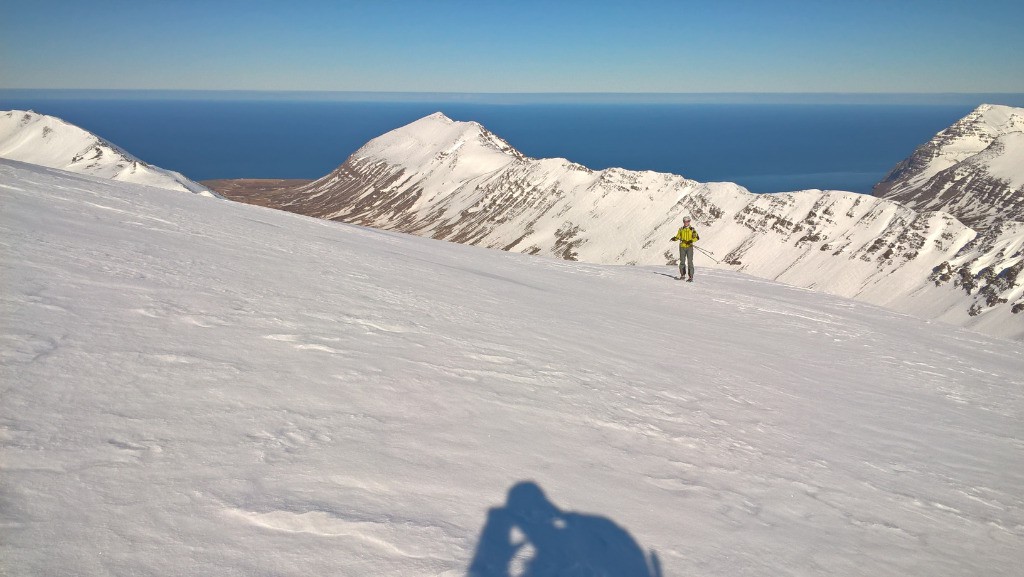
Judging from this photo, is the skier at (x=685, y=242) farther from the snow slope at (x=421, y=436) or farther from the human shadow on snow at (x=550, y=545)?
the human shadow on snow at (x=550, y=545)

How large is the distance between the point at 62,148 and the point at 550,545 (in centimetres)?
17692

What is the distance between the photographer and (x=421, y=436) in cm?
609

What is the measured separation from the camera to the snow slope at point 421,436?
4371mm

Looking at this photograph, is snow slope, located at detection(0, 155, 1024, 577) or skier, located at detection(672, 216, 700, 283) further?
skier, located at detection(672, 216, 700, 283)

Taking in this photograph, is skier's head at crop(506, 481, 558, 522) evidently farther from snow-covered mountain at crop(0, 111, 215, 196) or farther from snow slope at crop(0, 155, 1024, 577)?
snow-covered mountain at crop(0, 111, 215, 196)

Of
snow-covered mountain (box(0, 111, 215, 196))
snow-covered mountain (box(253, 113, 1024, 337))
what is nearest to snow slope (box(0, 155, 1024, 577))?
snow-covered mountain (box(253, 113, 1024, 337))

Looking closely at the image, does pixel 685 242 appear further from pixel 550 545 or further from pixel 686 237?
pixel 550 545

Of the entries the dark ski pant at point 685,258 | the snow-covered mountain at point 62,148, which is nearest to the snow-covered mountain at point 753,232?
the snow-covered mountain at point 62,148

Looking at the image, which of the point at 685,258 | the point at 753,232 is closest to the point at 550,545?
the point at 685,258

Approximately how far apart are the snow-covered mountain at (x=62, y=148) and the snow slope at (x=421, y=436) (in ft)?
361

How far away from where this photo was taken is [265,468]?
16.4 feet

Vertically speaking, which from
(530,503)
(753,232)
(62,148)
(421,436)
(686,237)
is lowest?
(530,503)

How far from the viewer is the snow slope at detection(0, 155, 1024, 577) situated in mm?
4371

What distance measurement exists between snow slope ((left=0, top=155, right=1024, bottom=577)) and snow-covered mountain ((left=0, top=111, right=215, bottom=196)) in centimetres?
10995
